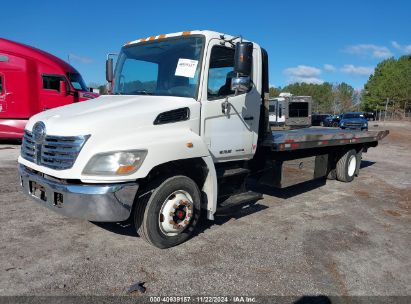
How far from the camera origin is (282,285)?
11.7ft

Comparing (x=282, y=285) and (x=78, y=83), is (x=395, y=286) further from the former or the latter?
(x=78, y=83)

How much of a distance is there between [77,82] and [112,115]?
38.3 ft

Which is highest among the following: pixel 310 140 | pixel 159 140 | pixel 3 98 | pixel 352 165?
Result: pixel 3 98

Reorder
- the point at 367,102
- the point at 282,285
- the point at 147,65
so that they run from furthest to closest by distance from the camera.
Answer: the point at 367,102
the point at 147,65
the point at 282,285

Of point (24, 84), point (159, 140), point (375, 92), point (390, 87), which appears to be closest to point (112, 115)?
point (159, 140)

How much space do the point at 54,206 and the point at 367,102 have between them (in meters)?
91.6

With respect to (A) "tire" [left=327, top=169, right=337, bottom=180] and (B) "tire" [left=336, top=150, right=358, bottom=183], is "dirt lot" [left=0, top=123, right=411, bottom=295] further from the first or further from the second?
(A) "tire" [left=327, top=169, right=337, bottom=180]

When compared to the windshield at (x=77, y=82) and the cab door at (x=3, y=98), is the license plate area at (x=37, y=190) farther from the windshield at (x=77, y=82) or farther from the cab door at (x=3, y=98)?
the windshield at (x=77, y=82)

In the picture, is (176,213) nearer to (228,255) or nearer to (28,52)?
(228,255)

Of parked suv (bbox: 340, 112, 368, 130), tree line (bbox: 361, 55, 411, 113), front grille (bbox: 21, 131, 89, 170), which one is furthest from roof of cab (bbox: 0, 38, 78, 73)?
tree line (bbox: 361, 55, 411, 113)

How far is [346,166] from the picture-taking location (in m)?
8.49

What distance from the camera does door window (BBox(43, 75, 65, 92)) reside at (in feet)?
43.3

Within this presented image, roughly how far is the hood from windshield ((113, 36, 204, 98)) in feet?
0.77

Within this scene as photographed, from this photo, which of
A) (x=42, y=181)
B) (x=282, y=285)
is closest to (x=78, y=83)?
(x=42, y=181)
